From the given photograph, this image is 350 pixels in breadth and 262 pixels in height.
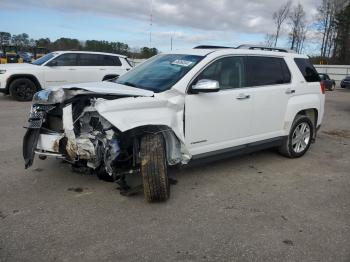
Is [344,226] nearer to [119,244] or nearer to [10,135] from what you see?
[119,244]

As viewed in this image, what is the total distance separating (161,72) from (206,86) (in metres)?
0.86

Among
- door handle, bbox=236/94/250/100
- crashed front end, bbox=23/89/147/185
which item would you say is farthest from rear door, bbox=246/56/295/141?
crashed front end, bbox=23/89/147/185

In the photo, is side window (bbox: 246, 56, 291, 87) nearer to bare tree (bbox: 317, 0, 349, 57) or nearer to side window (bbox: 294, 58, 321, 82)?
side window (bbox: 294, 58, 321, 82)

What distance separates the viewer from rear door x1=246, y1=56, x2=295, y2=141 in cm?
555

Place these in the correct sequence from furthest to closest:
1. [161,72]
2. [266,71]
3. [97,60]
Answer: [97,60], [266,71], [161,72]

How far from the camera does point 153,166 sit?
4242 mm

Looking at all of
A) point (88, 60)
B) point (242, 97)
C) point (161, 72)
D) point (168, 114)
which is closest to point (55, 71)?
point (88, 60)

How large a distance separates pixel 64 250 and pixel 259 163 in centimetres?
371

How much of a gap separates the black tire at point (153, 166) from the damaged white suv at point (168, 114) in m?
0.01

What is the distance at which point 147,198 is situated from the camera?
4.35 metres

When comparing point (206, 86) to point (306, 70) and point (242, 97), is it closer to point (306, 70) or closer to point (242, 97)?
point (242, 97)

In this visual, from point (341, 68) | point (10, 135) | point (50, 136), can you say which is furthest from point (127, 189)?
point (341, 68)

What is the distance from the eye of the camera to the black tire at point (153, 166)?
4.23 m

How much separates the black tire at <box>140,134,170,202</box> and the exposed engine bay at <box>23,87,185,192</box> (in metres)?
0.14
